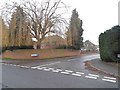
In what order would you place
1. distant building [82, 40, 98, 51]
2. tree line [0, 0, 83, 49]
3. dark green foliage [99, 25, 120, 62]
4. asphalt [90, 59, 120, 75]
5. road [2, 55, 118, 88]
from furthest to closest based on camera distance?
1. distant building [82, 40, 98, 51]
2. tree line [0, 0, 83, 49]
3. dark green foliage [99, 25, 120, 62]
4. asphalt [90, 59, 120, 75]
5. road [2, 55, 118, 88]

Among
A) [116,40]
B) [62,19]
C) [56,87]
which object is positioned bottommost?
[56,87]

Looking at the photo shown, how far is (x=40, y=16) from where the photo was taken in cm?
3325

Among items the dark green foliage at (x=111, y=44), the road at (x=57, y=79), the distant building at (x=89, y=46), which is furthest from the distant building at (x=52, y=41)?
the distant building at (x=89, y=46)

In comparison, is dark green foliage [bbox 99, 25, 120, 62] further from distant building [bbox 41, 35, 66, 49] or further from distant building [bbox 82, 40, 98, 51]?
distant building [bbox 82, 40, 98, 51]

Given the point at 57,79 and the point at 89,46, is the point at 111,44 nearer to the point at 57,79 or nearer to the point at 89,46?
the point at 57,79

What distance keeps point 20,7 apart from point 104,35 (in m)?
15.6

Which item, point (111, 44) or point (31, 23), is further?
point (31, 23)

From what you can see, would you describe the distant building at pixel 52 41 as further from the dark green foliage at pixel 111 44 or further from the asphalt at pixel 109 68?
the asphalt at pixel 109 68

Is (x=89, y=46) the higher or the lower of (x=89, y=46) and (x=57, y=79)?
the higher

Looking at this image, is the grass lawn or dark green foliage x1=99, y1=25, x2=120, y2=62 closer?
dark green foliage x1=99, y1=25, x2=120, y2=62

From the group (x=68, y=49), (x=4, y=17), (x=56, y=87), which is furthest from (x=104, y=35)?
(x=68, y=49)

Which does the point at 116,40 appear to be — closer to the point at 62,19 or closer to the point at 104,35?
the point at 104,35

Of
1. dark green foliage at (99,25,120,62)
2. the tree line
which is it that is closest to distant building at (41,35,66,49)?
the tree line

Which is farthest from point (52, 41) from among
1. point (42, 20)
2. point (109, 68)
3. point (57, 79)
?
point (57, 79)
